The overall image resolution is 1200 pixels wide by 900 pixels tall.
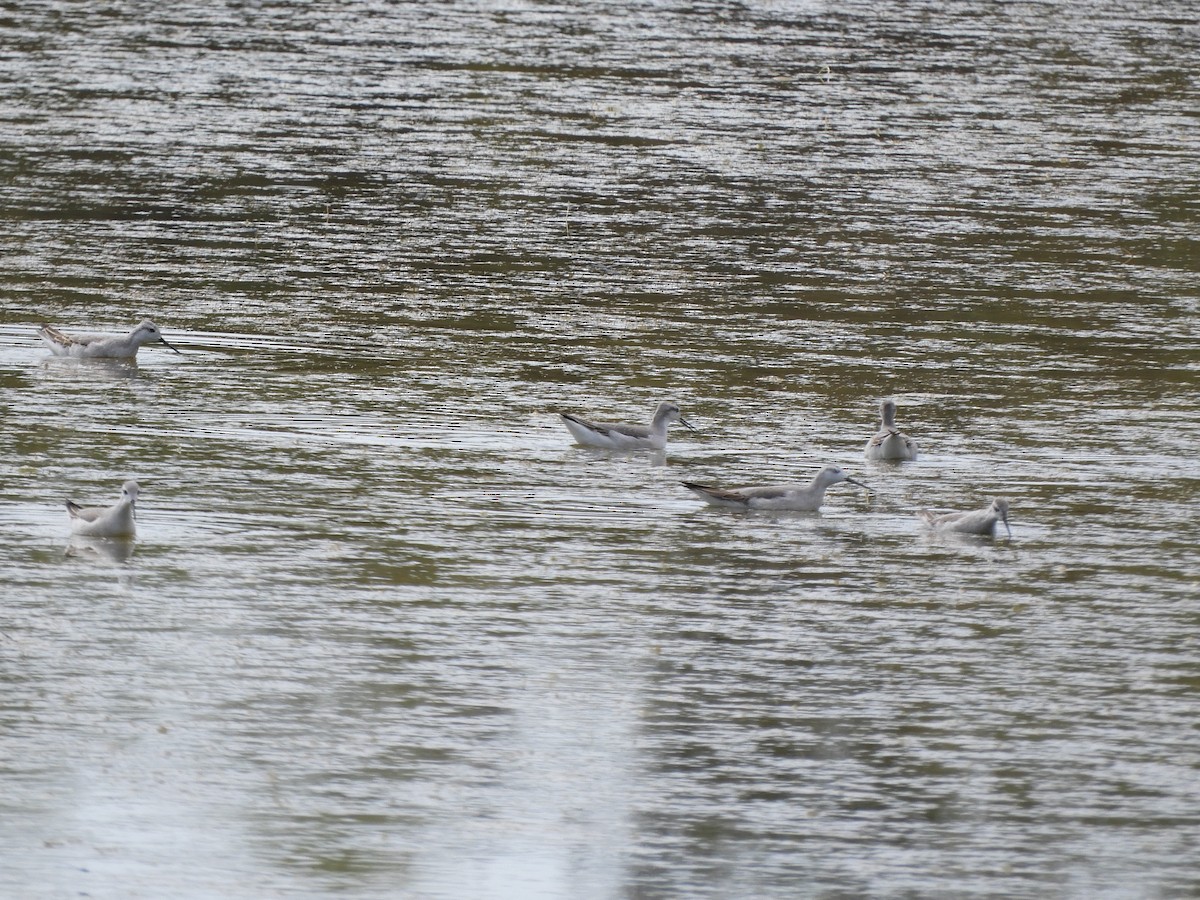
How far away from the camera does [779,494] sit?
1709cm

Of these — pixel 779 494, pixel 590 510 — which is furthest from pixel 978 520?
pixel 590 510

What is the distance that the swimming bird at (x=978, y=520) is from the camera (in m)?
16.3

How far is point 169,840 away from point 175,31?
39046mm

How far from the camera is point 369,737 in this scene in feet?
40.8

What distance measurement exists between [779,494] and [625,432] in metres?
2.17

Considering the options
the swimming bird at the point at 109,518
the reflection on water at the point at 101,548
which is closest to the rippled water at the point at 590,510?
the reflection on water at the point at 101,548

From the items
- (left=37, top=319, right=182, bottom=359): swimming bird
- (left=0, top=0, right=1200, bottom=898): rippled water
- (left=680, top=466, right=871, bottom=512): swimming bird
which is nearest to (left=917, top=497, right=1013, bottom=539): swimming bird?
(left=0, top=0, right=1200, bottom=898): rippled water

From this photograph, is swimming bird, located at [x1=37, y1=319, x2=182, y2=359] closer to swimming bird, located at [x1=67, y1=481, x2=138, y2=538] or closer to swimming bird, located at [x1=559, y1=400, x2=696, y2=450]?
swimming bird, located at [x1=559, y1=400, x2=696, y2=450]

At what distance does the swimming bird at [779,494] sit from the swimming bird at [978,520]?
104 centimetres

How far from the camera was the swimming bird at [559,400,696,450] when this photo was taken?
18.9m

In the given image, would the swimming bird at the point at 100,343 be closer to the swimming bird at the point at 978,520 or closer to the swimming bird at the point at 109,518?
the swimming bird at the point at 109,518

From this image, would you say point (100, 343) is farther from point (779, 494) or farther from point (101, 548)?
point (779, 494)

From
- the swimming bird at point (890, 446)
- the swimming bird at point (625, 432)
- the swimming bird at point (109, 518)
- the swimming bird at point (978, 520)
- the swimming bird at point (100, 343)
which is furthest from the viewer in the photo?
the swimming bird at point (100, 343)

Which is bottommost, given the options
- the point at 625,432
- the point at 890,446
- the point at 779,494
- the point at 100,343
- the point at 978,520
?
the point at 978,520
